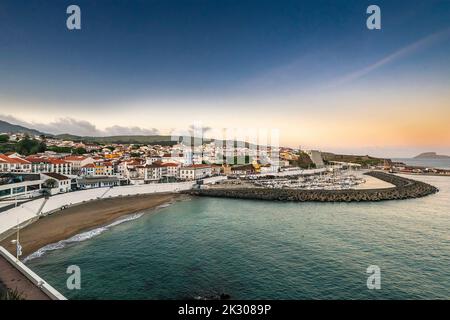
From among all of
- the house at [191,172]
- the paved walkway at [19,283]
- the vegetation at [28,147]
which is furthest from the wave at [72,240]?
the vegetation at [28,147]

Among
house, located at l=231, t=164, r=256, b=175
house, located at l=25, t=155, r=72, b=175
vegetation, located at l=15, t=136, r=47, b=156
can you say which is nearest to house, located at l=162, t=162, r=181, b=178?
house, located at l=231, t=164, r=256, b=175

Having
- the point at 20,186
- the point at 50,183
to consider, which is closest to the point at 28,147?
the point at 50,183

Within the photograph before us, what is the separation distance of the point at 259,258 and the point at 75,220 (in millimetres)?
8743

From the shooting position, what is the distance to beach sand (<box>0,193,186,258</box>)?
343 inches

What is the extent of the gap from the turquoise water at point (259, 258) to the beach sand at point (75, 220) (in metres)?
1.12

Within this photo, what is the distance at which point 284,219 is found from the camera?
41.0ft

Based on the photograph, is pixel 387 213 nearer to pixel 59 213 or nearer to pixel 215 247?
pixel 215 247

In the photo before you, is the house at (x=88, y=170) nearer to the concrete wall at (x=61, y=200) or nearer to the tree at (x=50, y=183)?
the concrete wall at (x=61, y=200)

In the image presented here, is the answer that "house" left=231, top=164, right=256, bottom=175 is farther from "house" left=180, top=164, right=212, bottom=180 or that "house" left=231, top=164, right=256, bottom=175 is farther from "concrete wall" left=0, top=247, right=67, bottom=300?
"concrete wall" left=0, top=247, right=67, bottom=300

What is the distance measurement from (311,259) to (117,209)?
433 inches

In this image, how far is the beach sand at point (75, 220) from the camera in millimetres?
8721

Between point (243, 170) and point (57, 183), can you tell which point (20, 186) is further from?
point (243, 170)

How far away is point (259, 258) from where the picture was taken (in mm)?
7344
